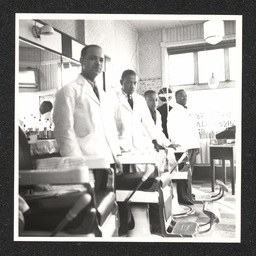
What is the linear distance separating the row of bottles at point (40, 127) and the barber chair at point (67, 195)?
51 millimetres

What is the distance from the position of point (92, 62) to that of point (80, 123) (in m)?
0.38

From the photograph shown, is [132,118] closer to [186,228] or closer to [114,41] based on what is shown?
[114,41]

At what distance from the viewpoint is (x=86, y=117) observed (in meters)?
1.91

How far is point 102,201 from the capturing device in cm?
185

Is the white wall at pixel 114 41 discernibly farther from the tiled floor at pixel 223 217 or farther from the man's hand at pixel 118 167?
the tiled floor at pixel 223 217

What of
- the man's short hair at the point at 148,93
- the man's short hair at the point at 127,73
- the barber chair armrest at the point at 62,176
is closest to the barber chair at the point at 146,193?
the barber chair armrest at the point at 62,176

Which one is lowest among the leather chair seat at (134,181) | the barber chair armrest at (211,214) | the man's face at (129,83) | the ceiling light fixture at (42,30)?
the barber chair armrest at (211,214)

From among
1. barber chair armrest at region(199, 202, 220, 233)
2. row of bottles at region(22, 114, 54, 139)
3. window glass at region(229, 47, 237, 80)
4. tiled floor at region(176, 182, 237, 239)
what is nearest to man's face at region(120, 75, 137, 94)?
row of bottles at region(22, 114, 54, 139)

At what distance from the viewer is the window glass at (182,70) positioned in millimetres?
2004

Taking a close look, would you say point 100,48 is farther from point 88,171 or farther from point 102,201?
point 102,201

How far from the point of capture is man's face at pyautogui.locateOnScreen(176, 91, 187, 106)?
1.99 metres

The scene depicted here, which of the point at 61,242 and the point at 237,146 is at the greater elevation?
the point at 237,146

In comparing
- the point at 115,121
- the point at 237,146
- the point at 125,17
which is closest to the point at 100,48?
the point at 125,17
